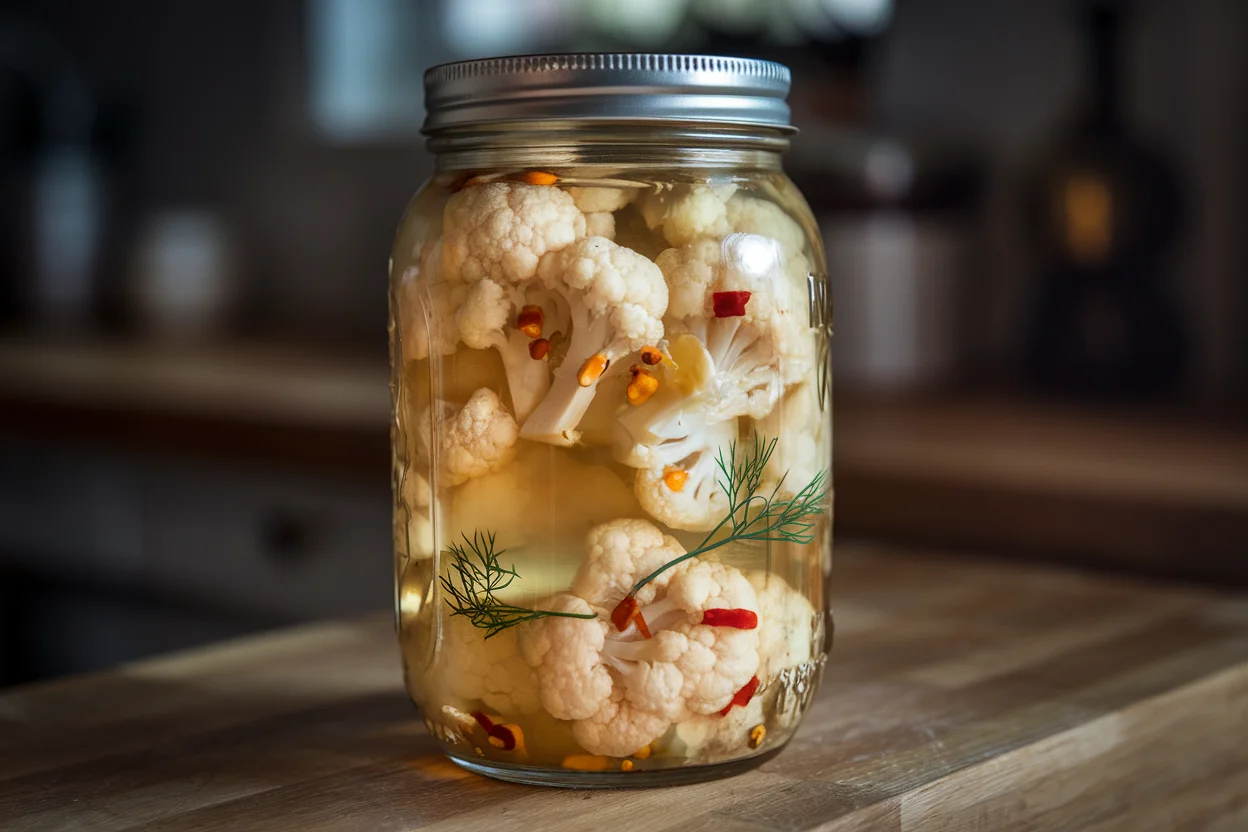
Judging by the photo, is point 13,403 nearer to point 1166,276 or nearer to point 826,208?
point 826,208

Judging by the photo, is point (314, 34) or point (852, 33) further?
point (314, 34)

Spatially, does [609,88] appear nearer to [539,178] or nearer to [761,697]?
[539,178]

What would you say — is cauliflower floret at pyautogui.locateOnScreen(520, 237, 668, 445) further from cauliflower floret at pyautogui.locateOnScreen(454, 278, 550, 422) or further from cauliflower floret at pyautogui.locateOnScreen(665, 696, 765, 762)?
cauliflower floret at pyautogui.locateOnScreen(665, 696, 765, 762)

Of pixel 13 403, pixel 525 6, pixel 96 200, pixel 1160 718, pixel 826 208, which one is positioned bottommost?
pixel 1160 718

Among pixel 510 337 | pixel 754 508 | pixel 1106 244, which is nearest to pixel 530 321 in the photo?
pixel 510 337

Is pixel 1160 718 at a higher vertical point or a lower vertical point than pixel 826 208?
lower

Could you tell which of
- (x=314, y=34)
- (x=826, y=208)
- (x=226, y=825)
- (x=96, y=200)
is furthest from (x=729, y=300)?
(x=96, y=200)

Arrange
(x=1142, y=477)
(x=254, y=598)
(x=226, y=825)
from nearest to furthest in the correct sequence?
(x=226, y=825) < (x=1142, y=477) < (x=254, y=598)

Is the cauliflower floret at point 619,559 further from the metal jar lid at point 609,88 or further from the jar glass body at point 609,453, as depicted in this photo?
the metal jar lid at point 609,88

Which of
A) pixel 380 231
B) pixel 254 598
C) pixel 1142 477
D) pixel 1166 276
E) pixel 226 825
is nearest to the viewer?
pixel 226 825
